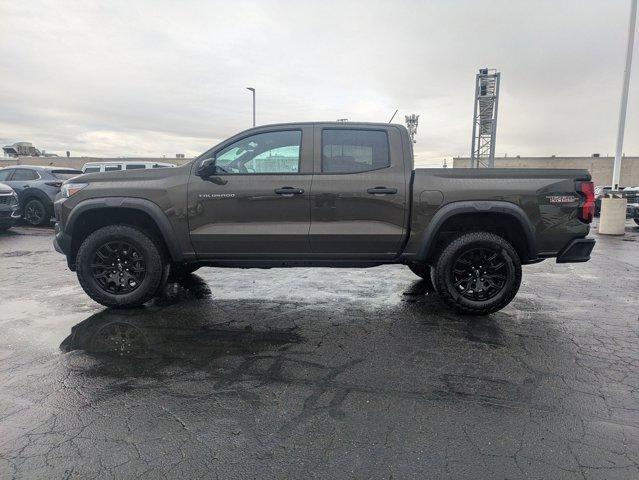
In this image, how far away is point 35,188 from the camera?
12422 mm

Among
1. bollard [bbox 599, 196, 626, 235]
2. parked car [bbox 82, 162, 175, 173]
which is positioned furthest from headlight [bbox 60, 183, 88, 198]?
bollard [bbox 599, 196, 626, 235]

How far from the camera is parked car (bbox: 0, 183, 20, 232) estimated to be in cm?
1074

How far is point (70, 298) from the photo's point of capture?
527cm

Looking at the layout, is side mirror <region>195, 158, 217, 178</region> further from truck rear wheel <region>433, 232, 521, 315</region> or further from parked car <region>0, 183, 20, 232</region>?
parked car <region>0, 183, 20, 232</region>

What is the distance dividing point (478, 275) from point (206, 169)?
10.4ft

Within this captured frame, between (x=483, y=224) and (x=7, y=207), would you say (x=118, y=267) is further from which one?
(x=7, y=207)

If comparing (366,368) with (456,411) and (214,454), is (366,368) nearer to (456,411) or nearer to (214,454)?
(456,411)

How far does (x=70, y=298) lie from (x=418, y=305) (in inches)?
169

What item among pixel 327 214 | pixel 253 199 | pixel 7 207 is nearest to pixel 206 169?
pixel 253 199

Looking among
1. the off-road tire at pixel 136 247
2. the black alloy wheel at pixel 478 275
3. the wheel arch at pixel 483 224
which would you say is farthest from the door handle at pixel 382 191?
the off-road tire at pixel 136 247

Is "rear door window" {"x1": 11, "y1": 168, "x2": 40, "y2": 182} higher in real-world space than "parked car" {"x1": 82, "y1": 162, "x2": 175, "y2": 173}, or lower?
lower

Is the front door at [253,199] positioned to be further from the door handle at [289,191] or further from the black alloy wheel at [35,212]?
the black alloy wheel at [35,212]

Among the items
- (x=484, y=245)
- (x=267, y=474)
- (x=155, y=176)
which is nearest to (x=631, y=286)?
(x=484, y=245)

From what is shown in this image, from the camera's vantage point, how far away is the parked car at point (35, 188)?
489 inches
